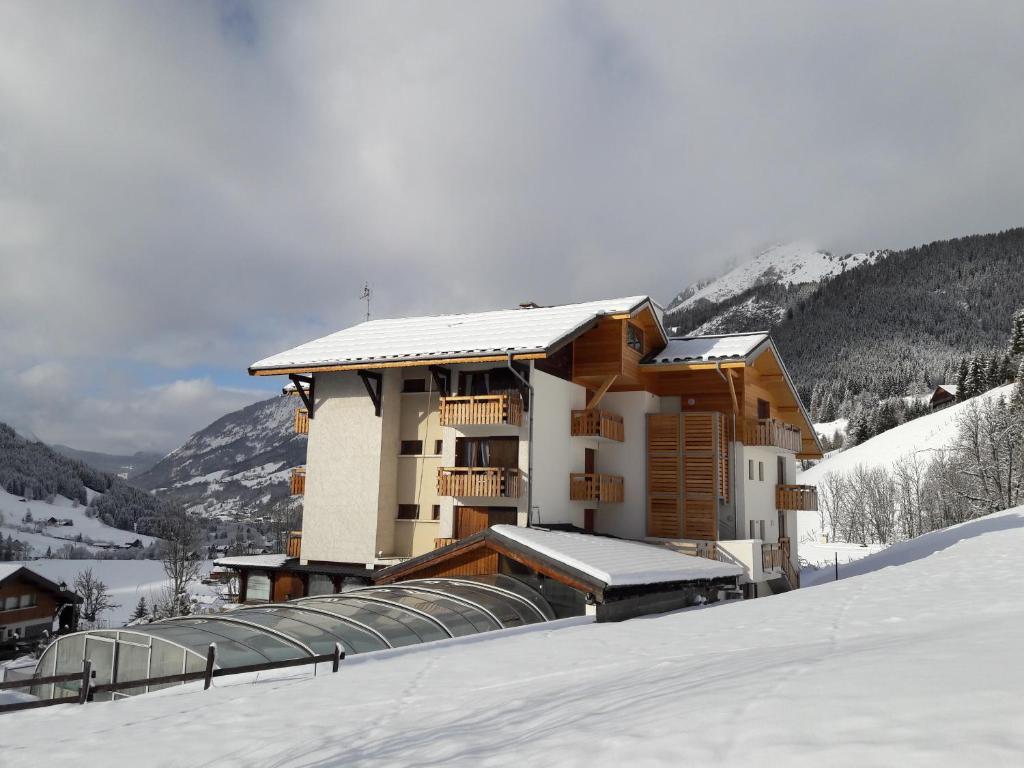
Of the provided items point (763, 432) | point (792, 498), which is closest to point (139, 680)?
point (763, 432)

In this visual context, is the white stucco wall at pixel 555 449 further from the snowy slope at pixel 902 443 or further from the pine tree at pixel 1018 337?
the pine tree at pixel 1018 337

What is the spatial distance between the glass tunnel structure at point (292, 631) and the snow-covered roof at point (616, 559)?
1.44 metres

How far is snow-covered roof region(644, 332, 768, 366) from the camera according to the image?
1032 inches

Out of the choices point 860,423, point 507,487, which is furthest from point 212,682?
point 860,423

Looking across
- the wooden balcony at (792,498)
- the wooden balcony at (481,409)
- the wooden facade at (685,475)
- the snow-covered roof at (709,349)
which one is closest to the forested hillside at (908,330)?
the wooden balcony at (792,498)

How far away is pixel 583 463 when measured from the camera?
2650 centimetres

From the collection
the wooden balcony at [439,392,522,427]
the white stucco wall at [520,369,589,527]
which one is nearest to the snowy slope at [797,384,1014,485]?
the white stucco wall at [520,369,589,527]

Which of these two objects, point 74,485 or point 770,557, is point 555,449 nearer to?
point 770,557

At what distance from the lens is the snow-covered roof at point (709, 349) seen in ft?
86.0

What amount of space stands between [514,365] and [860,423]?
11457cm

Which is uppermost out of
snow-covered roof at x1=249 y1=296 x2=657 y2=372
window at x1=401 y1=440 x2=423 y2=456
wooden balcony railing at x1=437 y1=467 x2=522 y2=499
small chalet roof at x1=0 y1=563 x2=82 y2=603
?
snow-covered roof at x1=249 y1=296 x2=657 y2=372

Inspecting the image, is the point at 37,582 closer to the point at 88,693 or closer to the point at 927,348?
the point at 88,693

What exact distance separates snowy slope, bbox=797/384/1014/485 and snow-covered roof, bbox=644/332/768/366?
249 ft

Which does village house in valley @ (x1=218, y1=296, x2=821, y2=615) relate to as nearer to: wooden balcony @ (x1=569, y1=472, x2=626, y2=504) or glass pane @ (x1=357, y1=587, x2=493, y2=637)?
wooden balcony @ (x1=569, y1=472, x2=626, y2=504)
